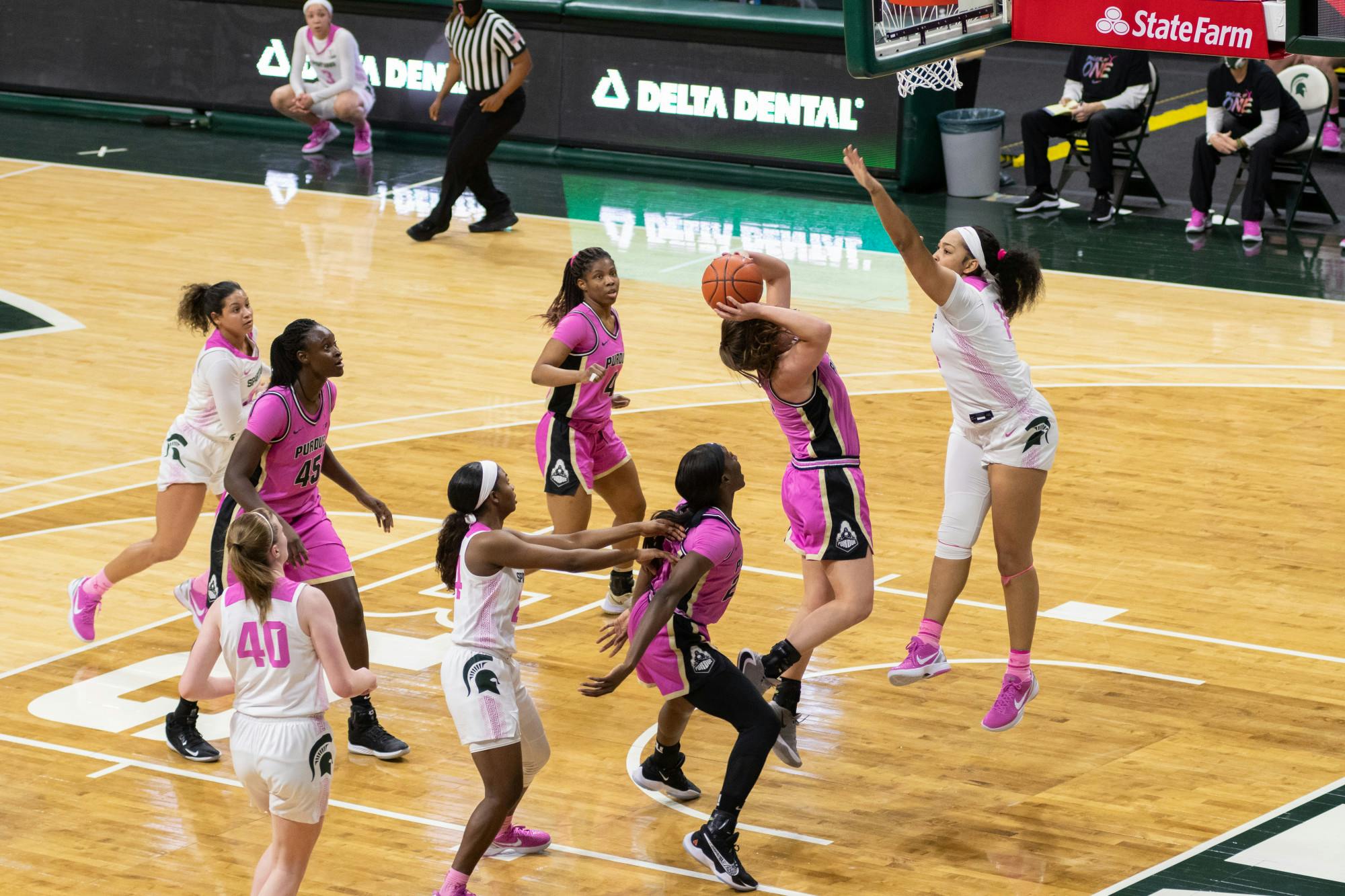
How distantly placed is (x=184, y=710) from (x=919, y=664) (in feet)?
9.87

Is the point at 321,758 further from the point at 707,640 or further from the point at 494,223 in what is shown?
the point at 494,223

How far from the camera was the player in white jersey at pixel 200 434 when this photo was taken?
820 centimetres

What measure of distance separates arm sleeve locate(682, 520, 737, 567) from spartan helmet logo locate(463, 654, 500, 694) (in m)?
0.79

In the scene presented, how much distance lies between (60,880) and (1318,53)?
17.6 ft

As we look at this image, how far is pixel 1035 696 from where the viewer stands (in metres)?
8.02

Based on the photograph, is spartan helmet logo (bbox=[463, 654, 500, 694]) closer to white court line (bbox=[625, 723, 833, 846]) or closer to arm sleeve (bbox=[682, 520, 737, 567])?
arm sleeve (bbox=[682, 520, 737, 567])

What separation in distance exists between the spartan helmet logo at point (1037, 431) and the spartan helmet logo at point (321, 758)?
10.1 ft

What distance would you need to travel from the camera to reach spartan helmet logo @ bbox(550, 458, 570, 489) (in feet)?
29.0

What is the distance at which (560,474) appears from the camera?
8.84 meters

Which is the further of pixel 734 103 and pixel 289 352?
pixel 734 103

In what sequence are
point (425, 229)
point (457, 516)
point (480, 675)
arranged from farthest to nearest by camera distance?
point (425, 229)
point (457, 516)
point (480, 675)

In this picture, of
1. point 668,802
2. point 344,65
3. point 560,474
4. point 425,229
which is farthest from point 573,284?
point 344,65

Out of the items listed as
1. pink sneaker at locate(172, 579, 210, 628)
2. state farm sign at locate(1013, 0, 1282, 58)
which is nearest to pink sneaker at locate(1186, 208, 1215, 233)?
state farm sign at locate(1013, 0, 1282, 58)

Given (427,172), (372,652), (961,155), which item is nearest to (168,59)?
(427,172)
